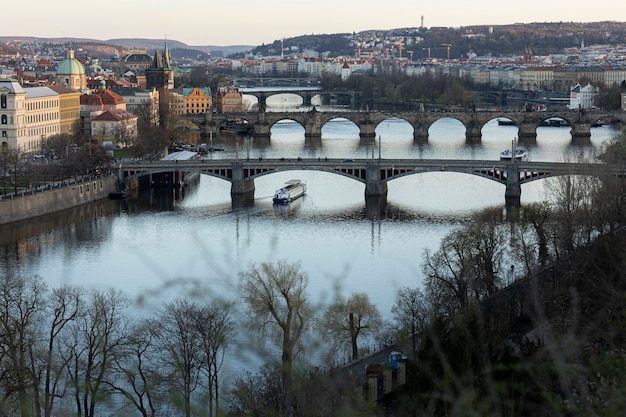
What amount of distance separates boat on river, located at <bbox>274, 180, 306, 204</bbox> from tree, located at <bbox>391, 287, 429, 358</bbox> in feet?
27.6

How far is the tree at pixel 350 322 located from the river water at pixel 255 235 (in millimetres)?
193

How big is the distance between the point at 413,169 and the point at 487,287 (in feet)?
31.0

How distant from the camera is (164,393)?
24.5 feet

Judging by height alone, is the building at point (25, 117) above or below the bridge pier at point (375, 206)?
above

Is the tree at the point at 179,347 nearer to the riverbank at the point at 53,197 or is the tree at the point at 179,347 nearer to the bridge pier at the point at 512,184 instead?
the riverbank at the point at 53,197

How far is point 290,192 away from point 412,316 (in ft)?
31.6

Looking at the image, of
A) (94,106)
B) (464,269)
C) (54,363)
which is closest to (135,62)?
(94,106)

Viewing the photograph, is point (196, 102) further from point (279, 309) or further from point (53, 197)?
point (279, 309)

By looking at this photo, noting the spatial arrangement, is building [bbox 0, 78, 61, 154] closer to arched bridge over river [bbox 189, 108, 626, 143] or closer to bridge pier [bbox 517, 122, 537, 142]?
arched bridge over river [bbox 189, 108, 626, 143]

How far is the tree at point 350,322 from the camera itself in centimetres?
838

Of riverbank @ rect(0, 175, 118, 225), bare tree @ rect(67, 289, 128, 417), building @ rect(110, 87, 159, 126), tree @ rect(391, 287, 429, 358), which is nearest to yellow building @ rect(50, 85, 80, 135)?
building @ rect(110, 87, 159, 126)

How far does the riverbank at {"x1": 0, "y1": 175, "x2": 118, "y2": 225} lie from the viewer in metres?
15.8

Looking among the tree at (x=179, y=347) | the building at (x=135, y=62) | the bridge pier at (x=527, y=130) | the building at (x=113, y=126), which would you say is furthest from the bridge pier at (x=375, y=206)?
the building at (x=135, y=62)

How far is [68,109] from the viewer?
26.3 metres
